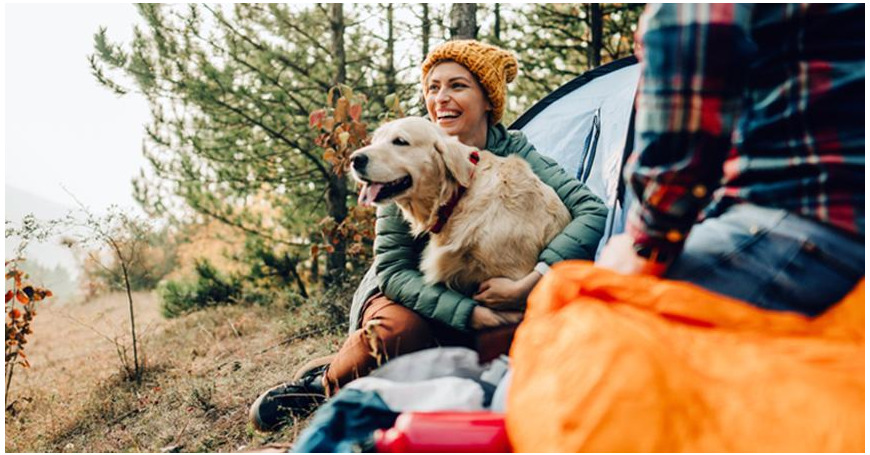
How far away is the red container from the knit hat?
77.5 inches

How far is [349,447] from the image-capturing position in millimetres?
1202

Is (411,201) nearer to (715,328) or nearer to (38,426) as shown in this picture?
(715,328)

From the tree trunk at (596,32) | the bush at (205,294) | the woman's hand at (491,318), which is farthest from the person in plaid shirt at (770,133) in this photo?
the bush at (205,294)

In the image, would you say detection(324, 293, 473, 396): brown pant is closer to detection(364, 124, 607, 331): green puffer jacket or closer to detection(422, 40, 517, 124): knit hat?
detection(364, 124, 607, 331): green puffer jacket

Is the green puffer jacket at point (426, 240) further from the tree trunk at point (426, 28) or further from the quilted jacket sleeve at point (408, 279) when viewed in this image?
the tree trunk at point (426, 28)

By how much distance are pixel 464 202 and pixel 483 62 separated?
2.49 feet

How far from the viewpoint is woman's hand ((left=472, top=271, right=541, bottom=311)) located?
2115 mm

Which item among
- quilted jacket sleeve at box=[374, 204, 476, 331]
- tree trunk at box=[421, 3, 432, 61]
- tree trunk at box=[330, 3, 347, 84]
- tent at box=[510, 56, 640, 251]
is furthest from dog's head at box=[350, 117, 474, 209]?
tree trunk at box=[421, 3, 432, 61]

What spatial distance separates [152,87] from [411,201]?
468 centimetres

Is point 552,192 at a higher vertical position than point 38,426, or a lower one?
higher

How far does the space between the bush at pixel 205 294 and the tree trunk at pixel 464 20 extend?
4439mm

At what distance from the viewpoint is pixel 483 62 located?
2.74 meters

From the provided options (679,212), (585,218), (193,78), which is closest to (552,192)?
(585,218)

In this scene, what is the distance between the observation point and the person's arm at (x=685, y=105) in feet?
3.28
